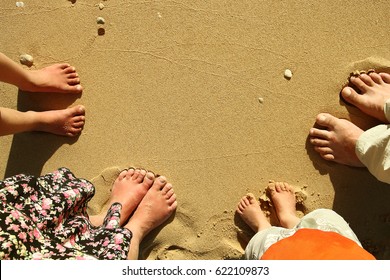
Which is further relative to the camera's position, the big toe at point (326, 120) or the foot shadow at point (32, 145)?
the foot shadow at point (32, 145)

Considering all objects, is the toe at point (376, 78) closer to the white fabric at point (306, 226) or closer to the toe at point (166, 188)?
the white fabric at point (306, 226)

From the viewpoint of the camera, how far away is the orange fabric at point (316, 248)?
151 cm

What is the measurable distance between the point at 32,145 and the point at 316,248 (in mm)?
1728

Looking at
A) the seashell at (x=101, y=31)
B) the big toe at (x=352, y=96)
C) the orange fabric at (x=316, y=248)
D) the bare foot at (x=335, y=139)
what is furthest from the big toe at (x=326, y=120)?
the seashell at (x=101, y=31)

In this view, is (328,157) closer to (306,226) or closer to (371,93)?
(371,93)

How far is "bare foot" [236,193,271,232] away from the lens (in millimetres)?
2385

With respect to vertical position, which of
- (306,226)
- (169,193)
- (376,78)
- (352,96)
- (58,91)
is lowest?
(169,193)

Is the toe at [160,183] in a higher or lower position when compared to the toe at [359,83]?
lower

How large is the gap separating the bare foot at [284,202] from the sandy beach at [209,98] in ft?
0.19

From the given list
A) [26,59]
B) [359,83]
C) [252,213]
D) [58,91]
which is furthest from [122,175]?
[359,83]

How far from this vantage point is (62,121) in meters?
2.46

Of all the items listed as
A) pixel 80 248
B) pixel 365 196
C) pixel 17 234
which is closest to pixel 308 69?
pixel 365 196

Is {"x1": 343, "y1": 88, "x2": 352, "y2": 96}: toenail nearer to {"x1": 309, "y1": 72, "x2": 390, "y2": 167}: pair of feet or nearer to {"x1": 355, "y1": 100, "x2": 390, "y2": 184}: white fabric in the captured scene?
{"x1": 309, "y1": 72, "x2": 390, "y2": 167}: pair of feet

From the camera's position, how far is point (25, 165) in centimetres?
254
